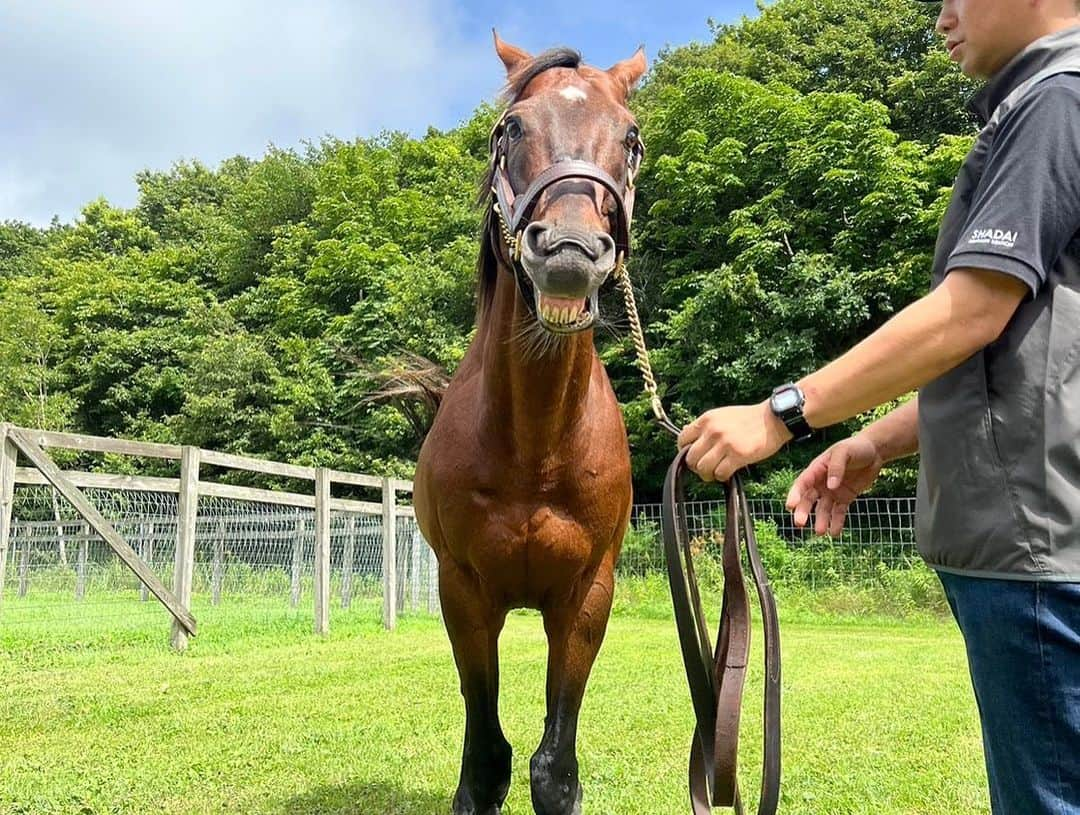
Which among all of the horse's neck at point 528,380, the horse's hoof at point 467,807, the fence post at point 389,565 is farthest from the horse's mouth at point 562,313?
the fence post at point 389,565

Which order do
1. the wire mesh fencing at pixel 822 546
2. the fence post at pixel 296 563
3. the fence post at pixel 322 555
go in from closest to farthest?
1. the fence post at pixel 322 555
2. the fence post at pixel 296 563
3. the wire mesh fencing at pixel 822 546

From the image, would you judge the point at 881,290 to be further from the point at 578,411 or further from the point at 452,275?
the point at 578,411

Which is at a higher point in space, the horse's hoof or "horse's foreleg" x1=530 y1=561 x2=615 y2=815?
"horse's foreleg" x1=530 y1=561 x2=615 y2=815

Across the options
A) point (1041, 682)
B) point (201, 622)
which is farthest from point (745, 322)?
point (1041, 682)

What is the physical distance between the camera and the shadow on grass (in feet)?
11.4

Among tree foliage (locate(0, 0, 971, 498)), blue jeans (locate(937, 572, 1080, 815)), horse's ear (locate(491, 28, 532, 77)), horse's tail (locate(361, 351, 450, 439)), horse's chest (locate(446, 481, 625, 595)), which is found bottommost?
blue jeans (locate(937, 572, 1080, 815))

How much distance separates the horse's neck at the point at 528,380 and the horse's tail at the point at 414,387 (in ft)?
5.96

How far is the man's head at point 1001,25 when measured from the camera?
129cm

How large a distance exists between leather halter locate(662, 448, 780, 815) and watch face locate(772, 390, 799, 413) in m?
0.24

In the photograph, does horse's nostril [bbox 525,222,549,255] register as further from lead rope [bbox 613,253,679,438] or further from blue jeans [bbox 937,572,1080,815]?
blue jeans [bbox 937,572,1080,815]

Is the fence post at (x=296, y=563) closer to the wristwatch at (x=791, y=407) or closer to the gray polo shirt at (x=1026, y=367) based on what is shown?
the wristwatch at (x=791, y=407)

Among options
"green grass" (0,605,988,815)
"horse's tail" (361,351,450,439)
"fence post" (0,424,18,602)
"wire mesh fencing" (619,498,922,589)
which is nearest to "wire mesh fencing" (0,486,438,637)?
"green grass" (0,605,988,815)

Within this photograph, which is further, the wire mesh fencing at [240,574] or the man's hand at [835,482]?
the wire mesh fencing at [240,574]

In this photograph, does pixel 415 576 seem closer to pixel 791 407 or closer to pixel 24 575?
pixel 24 575
